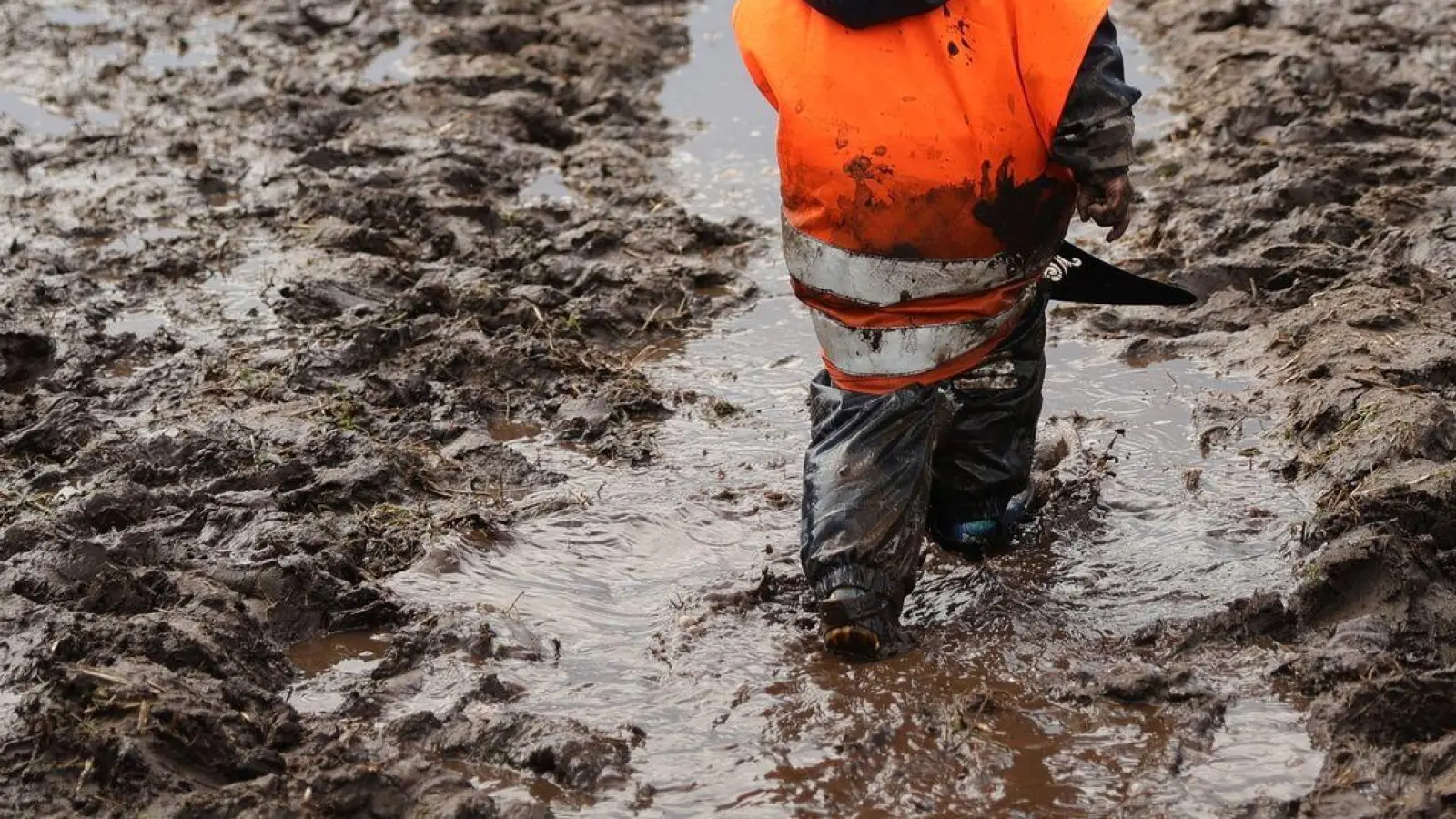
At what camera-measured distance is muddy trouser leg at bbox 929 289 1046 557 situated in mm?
4258

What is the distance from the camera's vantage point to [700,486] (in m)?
4.96

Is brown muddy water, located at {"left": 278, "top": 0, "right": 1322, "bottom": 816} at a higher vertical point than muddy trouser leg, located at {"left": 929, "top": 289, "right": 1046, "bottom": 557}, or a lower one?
lower

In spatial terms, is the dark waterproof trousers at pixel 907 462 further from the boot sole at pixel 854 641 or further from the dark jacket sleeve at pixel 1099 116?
the dark jacket sleeve at pixel 1099 116

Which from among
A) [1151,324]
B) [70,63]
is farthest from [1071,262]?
[70,63]

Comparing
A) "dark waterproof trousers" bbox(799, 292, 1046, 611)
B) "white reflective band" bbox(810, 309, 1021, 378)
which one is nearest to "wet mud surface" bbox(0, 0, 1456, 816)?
"dark waterproof trousers" bbox(799, 292, 1046, 611)

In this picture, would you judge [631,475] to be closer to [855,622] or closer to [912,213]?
[855,622]

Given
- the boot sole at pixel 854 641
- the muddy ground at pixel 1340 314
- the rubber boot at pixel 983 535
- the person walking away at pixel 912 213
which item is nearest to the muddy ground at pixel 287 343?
the boot sole at pixel 854 641

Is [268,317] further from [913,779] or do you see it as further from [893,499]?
[913,779]

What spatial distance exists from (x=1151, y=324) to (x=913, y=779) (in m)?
2.63

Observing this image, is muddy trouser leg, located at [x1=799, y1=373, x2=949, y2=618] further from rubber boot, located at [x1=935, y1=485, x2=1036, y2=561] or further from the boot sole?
rubber boot, located at [x1=935, y1=485, x2=1036, y2=561]

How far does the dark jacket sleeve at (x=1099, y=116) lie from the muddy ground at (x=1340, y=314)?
1.04 m

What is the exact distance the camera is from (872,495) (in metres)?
4.02

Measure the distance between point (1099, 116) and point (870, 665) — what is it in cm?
128

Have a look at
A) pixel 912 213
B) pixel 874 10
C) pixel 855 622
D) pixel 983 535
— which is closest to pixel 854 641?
pixel 855 622
